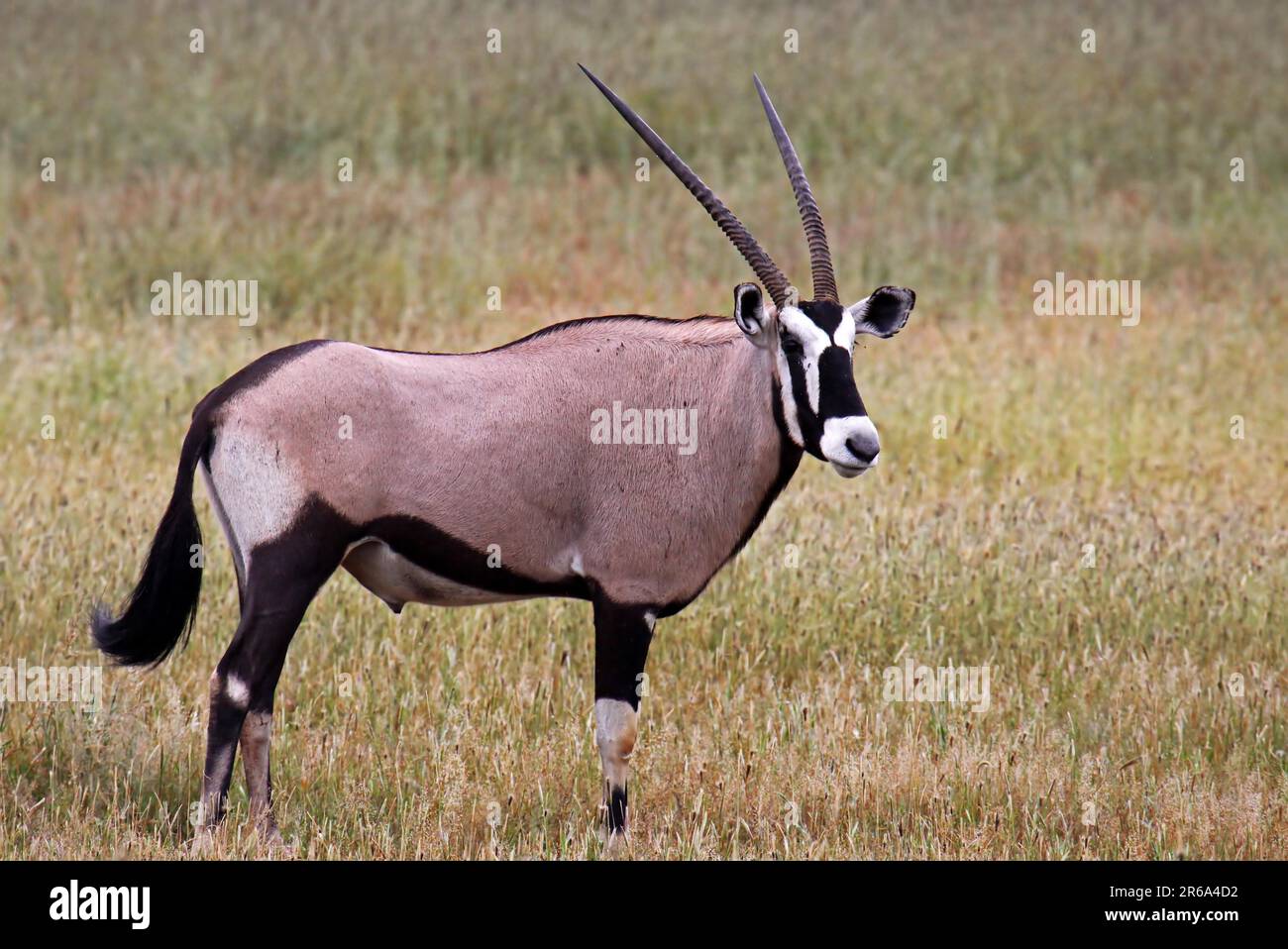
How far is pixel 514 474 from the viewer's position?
18.7 ft

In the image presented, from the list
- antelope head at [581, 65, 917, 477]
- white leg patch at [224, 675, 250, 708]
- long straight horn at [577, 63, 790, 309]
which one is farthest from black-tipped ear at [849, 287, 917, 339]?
white leg patch at [224, 675, 250, 708]

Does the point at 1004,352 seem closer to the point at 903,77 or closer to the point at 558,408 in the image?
the point at 558,408

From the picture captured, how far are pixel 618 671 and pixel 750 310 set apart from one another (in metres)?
1.32

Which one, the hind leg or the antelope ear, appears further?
the antelope ear

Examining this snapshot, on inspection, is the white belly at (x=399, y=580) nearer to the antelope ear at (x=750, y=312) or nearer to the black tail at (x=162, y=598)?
the black tail at (x=162, y=598)

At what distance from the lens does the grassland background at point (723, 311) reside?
6.41 meters

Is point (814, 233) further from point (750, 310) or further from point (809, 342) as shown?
point (809, 342)

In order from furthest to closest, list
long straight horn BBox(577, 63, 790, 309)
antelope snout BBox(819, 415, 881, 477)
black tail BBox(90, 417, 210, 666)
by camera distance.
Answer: black tail BBox(90, 417, 210, 666)
long straight horn BBox(577, 63, 790, 309)
antelope snout BBox(819, 415, 881, 477)

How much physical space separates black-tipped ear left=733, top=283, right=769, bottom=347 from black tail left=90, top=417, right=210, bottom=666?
6.60 feet

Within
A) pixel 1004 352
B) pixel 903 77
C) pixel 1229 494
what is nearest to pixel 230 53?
pixel 903 77

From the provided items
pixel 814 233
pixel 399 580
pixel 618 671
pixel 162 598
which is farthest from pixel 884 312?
pixel 162 598

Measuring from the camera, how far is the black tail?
19.2ft

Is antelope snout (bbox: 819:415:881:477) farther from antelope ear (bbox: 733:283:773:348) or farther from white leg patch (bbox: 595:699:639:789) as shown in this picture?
white leg patch (bbox: 595:699:639:789)

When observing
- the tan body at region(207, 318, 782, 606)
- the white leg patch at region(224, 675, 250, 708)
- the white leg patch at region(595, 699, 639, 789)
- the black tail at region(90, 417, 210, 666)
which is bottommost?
the white leg patch at region(595, 699, 639, 789)
